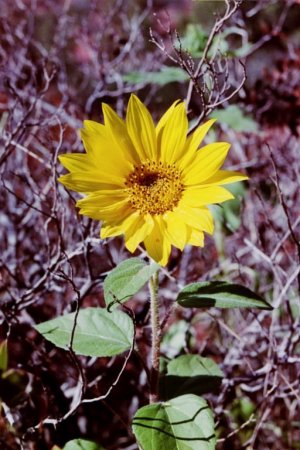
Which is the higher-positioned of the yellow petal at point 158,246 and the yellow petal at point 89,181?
the yellow petal at point 89,181

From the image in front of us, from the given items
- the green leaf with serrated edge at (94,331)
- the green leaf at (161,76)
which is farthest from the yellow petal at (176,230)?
the green leaf at (161,76)

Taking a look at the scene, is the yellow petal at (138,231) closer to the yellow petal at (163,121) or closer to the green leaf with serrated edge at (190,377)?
the yellow petal at (163,121)

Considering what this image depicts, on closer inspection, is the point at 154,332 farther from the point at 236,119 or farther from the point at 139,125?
the point at 236,119

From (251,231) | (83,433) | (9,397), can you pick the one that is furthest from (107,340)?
(251,231)

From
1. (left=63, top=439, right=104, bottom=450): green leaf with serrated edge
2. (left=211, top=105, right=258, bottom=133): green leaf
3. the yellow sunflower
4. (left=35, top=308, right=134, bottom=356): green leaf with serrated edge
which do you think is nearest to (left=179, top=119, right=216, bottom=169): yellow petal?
the yellow sunflower

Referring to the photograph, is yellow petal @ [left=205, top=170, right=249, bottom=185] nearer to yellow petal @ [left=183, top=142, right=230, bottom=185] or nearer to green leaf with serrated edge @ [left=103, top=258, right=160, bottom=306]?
yellow petal @ [left=183, top=142, right=230, bottom=185]
